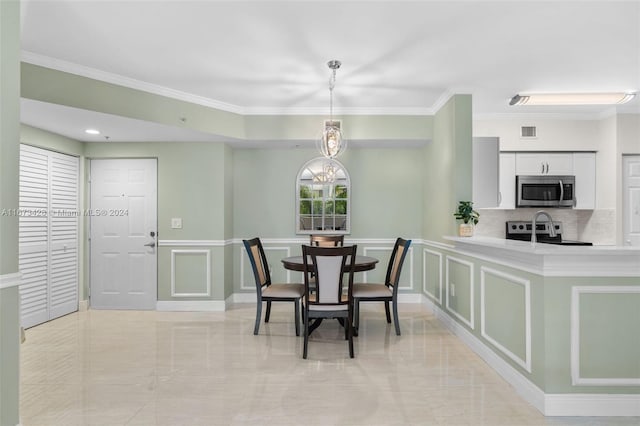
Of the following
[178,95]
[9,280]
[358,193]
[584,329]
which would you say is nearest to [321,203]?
[358,193]

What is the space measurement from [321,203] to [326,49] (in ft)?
8.78

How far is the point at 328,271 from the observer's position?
3.37m

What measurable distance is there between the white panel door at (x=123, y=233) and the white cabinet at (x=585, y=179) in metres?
5.70

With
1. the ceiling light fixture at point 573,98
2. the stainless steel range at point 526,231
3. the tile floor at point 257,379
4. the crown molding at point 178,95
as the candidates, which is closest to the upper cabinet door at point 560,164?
the stainless steel range at point 526,231

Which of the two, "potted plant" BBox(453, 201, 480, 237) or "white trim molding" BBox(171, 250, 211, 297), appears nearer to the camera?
"potted plant" BBox(453, 201, 480, 237)

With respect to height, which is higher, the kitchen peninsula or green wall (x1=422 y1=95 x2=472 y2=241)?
green wall (x1=422 y1=95 x2=472 y2=241)

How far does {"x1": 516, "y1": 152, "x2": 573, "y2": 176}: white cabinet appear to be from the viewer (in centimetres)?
504

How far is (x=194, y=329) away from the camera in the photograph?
4.23 metres

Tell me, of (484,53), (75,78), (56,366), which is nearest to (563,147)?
(484,53)

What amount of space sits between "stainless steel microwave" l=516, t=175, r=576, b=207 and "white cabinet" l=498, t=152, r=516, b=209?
2.8 inches

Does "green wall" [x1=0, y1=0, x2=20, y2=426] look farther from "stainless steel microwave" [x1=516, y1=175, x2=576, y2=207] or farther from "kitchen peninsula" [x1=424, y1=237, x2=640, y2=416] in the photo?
"stainless steel microwave" [x1=516, y1=175, x2=576, y2=207]

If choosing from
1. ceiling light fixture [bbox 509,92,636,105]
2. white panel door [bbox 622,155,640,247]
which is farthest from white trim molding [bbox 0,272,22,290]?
white panel door [bbox 622,155,640,247]

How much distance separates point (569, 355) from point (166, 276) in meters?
4.60

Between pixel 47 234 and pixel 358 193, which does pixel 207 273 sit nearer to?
pixel 47 234
